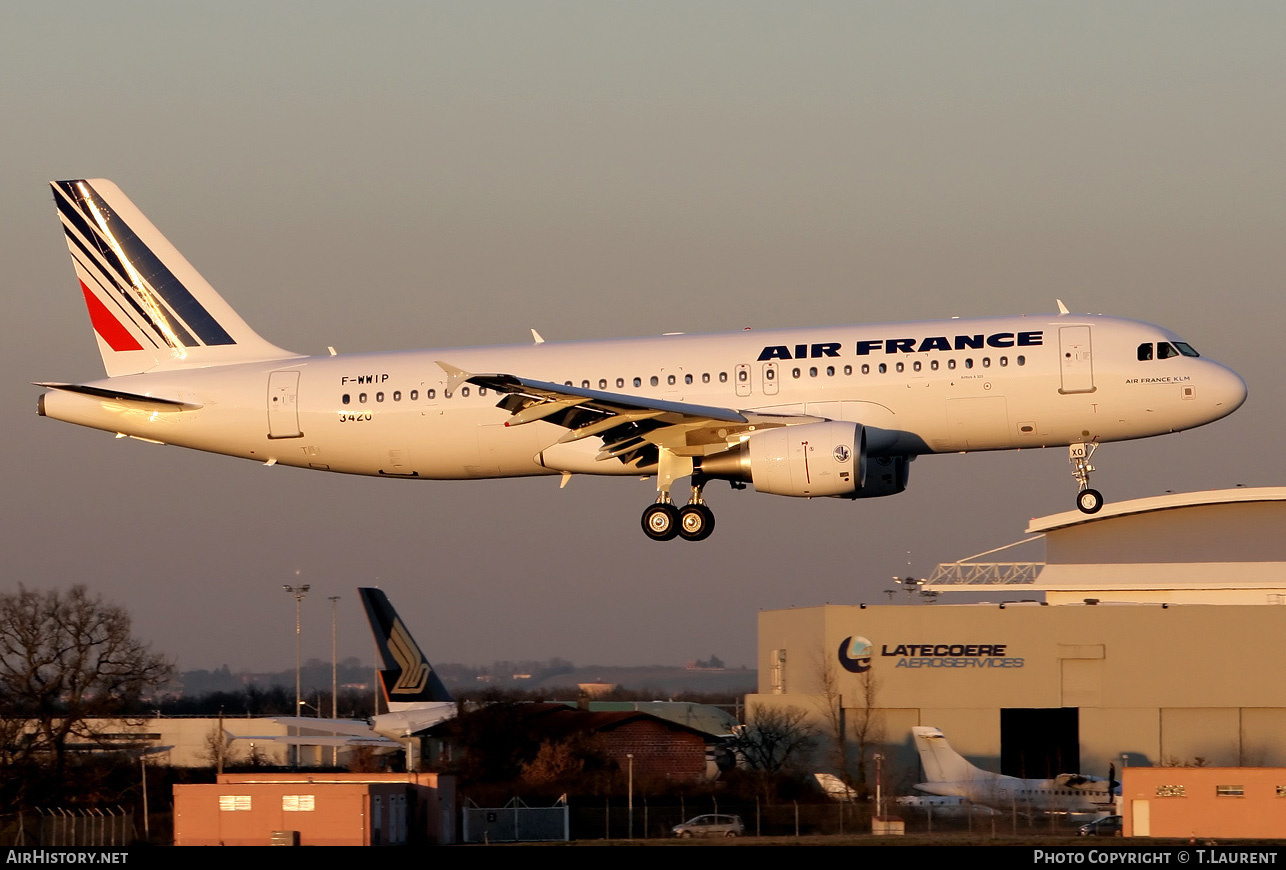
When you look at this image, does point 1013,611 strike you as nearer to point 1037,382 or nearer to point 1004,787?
point 1004,787

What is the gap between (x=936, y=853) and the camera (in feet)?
122

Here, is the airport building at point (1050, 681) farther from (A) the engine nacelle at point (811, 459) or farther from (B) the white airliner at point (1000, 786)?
(A) the engine nacelle at point (811, 459)

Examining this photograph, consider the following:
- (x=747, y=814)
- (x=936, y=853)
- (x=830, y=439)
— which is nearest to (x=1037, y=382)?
(x=830, y=439)

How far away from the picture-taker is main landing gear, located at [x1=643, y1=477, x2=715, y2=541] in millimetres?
41531

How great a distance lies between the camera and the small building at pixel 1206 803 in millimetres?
43125

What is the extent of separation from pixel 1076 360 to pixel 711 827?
18763 millimetres

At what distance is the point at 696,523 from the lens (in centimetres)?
4153

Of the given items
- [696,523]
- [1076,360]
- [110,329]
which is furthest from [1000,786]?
[110,329]

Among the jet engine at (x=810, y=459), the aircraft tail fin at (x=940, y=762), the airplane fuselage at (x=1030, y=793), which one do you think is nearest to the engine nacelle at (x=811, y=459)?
the jet engine at (x=810, y=459)

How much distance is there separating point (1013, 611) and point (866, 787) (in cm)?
1089

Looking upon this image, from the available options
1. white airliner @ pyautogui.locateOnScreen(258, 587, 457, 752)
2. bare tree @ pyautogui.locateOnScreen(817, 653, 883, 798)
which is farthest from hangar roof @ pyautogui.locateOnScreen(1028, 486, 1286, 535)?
white airliner @ pyautogui.locateOnScreen(258, 587, 457, 752)

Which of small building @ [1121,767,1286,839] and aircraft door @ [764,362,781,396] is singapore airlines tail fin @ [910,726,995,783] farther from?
aircraft door @ [764,362,781,396]

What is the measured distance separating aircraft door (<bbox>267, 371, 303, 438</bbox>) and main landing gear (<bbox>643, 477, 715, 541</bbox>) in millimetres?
9618

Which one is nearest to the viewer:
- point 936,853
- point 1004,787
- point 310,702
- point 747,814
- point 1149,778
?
point 936,853
